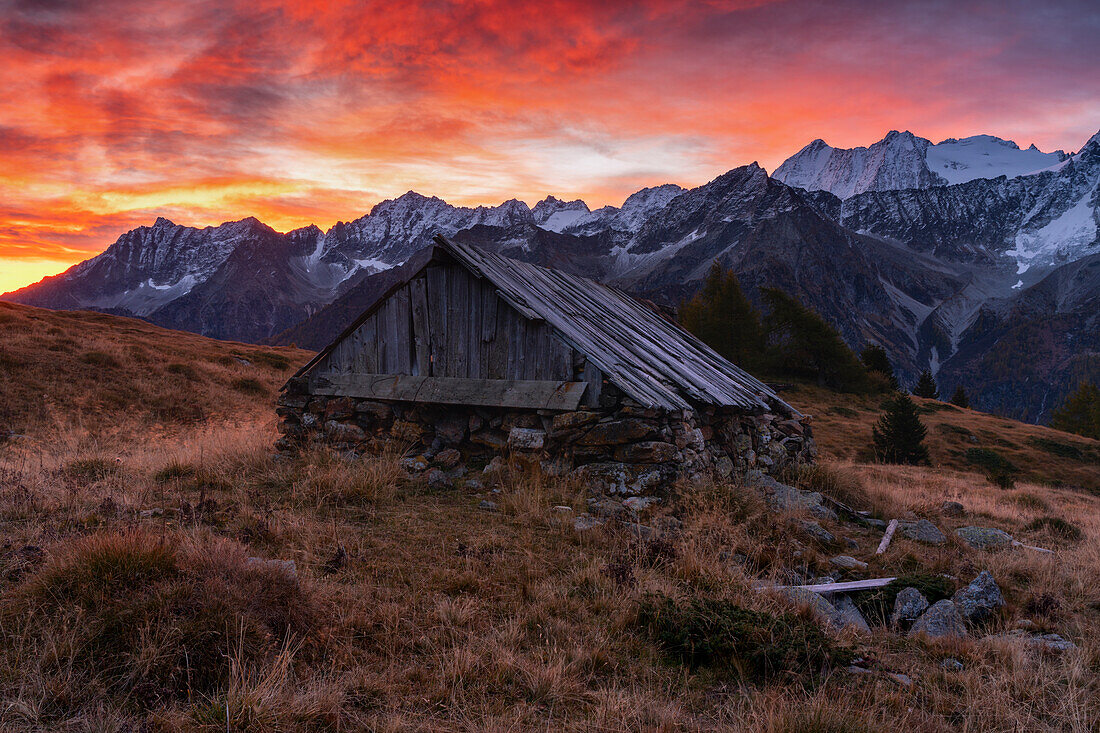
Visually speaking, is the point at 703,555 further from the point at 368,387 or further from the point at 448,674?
the point at 368,387

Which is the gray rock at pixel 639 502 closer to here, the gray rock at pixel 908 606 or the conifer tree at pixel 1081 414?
the gray rock at pixel 908 606

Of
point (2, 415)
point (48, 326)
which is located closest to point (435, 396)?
point (2, 415)

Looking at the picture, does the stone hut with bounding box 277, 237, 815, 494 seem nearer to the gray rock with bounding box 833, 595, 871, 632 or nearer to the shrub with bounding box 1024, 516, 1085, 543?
the gray rock with bounding box 833, 595, 871, 632

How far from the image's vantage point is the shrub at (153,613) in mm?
2795

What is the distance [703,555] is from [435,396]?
17.9 feet

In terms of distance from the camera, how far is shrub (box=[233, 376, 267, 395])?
24750mm

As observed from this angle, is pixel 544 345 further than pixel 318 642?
Yes

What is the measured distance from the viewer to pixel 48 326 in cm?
2597

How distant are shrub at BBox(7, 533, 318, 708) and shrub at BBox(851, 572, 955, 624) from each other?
4569 mm

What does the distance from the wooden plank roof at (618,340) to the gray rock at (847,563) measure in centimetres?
271

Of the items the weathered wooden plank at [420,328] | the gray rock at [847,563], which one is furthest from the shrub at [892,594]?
the weathered wooden plank at [420,328]

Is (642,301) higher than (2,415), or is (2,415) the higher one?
(642,301)

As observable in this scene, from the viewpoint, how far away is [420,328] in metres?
10.0

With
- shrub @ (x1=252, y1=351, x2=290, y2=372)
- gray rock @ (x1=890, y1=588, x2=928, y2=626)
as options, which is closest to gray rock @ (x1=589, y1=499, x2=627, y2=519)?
gray rock @ (x1=890, y1=588, x2=928, y2=626)
